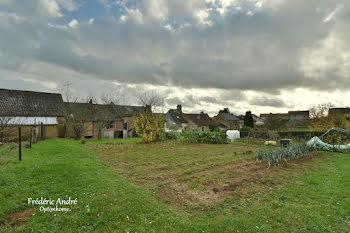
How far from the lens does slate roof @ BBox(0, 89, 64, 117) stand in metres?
22.7

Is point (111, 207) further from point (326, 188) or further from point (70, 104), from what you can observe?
point (70, 104)

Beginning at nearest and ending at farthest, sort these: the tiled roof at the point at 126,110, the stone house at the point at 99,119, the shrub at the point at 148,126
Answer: the shrub at the point at 148,126, the stone house at the point at 99,119, the tiled roof at the point at 126,110

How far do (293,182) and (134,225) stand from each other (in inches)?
223

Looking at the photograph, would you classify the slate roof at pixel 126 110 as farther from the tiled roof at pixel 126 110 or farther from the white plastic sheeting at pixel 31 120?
the white plastic sheeting at pixel 31 120

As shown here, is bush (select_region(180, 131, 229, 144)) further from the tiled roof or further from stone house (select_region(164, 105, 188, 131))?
stone house (select_region(164, 105, 188, 131))

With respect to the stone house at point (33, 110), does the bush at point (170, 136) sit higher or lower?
lower

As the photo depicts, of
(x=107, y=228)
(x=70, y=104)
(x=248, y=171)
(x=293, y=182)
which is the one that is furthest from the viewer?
(x=70, y=104)

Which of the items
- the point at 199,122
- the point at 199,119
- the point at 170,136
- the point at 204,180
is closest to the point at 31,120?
the point at 170,136

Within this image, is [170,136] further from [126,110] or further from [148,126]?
[126,110]

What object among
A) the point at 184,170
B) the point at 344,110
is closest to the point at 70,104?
the point at 184,170

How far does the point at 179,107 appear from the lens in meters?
53.6

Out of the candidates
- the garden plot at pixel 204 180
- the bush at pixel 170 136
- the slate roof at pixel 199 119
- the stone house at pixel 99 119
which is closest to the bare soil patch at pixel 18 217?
the garden plot at pixel 204 180

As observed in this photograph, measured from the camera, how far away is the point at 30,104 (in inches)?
967

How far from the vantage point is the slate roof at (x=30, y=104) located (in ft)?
74.5
